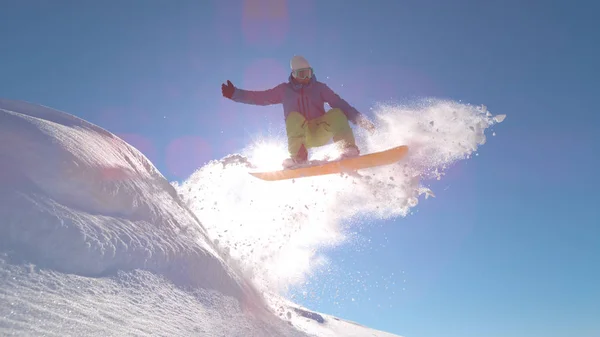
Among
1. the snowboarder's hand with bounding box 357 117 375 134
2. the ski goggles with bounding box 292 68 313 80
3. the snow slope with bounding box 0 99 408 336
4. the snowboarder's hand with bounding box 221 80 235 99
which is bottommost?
the snow slope with bounding box 0 99 408 336

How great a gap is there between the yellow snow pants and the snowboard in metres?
0.41

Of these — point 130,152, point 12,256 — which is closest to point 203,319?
point 12,256

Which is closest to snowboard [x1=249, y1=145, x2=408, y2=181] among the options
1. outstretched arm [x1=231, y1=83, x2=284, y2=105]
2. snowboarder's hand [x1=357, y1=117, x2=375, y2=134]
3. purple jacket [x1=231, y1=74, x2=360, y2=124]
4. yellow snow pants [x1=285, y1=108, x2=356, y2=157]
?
yellow snow pants [x1=285, y1=108, x2=356, y2=157]

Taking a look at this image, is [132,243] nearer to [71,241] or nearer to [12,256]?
[71,241]

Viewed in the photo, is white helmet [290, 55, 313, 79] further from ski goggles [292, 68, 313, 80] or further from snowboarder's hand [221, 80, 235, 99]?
snowboarder's hand [221, 80, 235, 99]

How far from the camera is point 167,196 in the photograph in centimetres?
673

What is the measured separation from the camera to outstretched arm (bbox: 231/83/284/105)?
909cm

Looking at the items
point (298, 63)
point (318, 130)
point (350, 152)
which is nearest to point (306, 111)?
point (318, 130)

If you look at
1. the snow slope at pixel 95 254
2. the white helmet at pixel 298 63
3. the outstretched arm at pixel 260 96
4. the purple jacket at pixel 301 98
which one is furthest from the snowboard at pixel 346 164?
the snow slope at pixel 95 254

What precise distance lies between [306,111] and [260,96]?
1.26 metres

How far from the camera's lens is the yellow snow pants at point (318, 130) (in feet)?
27.5

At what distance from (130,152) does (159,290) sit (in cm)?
369

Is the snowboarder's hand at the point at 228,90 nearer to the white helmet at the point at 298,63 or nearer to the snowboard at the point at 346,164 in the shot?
the white helmet at the point at 298,63

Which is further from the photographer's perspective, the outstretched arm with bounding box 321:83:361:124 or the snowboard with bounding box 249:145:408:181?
the outstretched arm with bounding box 321:83:361:124
